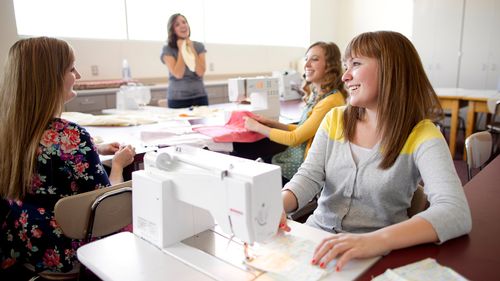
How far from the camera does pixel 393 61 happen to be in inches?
48.2

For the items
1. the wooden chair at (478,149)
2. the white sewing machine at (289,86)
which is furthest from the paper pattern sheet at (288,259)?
the white sewing machine at (289,86)

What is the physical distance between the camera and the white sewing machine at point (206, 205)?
A: 82cm

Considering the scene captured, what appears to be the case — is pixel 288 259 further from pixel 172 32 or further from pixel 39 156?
pixel 172 32

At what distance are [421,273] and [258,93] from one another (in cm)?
195

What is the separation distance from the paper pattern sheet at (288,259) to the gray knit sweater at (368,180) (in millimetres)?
352

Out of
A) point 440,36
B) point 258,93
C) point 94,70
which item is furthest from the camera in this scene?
point 440,36

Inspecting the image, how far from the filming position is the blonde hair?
1.33m

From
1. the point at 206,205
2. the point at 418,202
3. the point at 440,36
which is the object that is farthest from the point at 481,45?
the point at 206,205

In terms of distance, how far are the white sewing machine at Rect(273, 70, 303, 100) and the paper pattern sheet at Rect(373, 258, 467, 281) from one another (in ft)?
10.0

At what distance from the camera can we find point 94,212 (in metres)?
1.30

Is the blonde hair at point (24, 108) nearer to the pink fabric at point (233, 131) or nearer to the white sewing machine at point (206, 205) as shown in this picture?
the white sewing machine at point (206, 205)

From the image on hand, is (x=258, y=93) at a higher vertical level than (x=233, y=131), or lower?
higher

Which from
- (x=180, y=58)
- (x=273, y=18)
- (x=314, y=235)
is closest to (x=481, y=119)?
(x=273, y=18)

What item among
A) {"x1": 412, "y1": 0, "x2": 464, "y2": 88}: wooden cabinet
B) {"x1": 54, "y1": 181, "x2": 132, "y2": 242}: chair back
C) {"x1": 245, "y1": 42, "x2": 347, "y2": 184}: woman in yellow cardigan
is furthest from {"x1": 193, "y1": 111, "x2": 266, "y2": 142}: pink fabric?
{"x1": 412, "y1": 0, "x2": 464, "y2": 88}: wooden cabinet
